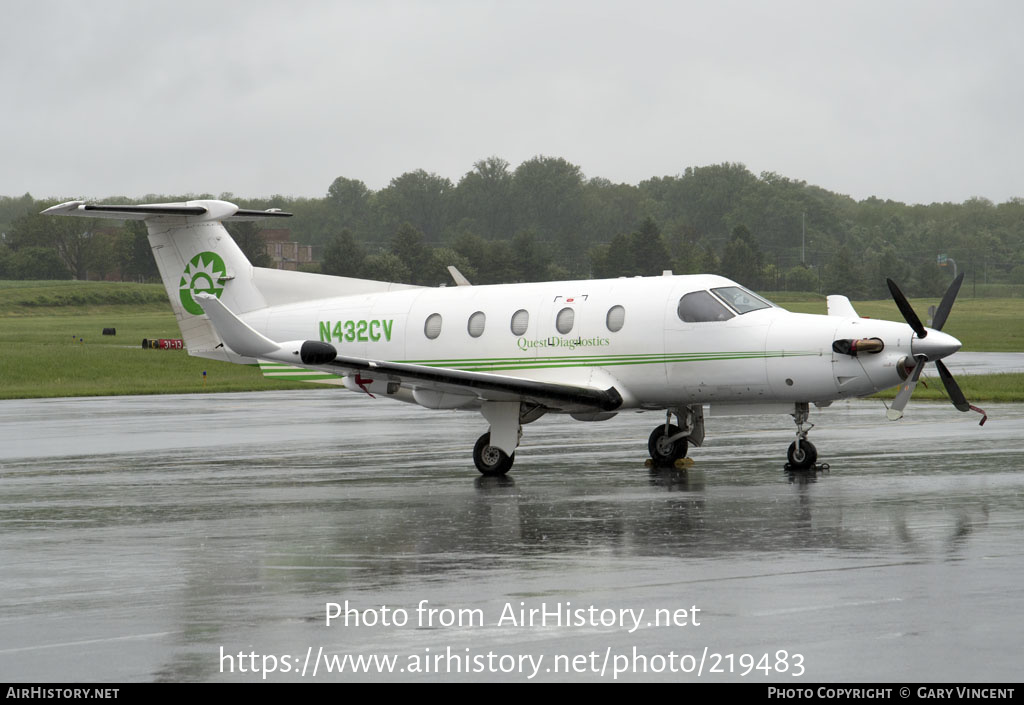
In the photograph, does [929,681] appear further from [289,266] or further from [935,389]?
[289,266]

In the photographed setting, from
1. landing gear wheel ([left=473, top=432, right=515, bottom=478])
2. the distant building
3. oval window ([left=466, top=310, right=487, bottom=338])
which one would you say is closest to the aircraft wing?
landing gear wheel ([left=473, top=432, right=515, bottom=478])

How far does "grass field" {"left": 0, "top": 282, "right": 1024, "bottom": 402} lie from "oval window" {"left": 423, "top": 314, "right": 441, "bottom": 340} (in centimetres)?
1585

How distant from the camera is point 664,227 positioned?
156m

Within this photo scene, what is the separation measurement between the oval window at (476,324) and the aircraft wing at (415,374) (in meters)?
1.24

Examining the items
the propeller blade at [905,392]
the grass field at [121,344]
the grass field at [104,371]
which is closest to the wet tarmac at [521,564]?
the propeller blade at [905,392]

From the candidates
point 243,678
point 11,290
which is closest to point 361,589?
point 243,678

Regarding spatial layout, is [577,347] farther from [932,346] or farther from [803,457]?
[932,346]

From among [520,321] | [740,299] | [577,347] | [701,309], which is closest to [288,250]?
[520,321]

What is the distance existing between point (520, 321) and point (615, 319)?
5.17 ft

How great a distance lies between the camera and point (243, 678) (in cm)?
740

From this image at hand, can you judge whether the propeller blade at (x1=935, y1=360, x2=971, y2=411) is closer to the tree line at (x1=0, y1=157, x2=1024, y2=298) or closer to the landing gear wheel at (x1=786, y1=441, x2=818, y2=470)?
the landing gear wheel at (x1=786, y1=441, x2=818, y2=470)

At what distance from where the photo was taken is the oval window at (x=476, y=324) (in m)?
19.4

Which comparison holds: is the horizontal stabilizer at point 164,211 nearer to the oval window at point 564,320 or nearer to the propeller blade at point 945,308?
the oval window at point 564,320
